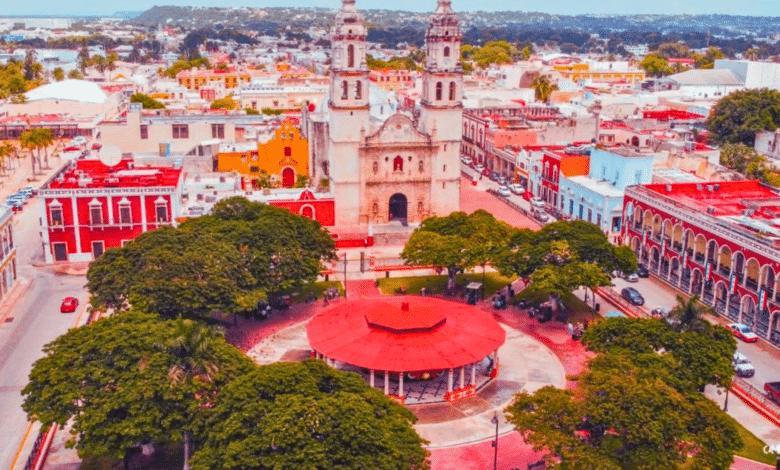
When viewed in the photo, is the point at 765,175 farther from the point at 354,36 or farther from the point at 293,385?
the point at 293,385

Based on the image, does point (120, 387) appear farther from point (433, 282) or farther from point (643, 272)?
point (643, 272)

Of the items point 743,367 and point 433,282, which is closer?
point 743,367

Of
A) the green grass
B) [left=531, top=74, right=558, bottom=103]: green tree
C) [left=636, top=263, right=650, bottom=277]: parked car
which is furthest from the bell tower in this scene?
[left=531, top=74, right=558, bottom=103]: green tree

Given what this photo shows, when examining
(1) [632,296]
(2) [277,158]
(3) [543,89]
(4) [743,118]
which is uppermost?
(3) [543,89]

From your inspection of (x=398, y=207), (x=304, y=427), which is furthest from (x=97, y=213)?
(x=304, y=427)

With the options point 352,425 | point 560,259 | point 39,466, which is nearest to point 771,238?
point 560,259

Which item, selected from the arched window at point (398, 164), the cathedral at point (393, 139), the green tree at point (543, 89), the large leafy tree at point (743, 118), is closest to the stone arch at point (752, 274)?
the cathedral at point (393, 139)

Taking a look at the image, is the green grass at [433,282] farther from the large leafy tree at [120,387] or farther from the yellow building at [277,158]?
the yellow building at [277,158]
